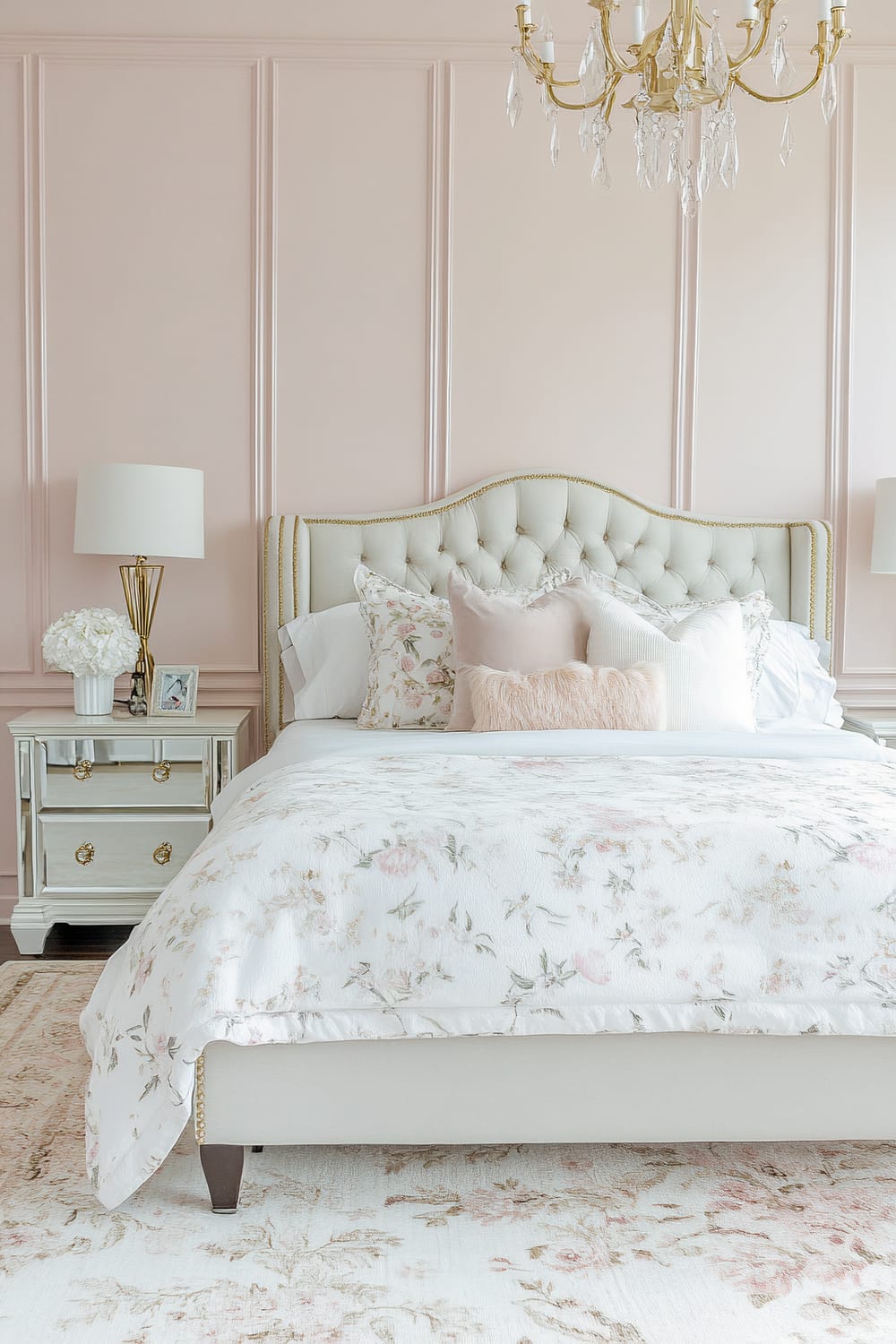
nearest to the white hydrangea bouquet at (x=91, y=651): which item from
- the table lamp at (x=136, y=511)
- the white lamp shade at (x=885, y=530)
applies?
the table lamp at (x=136, y=511)

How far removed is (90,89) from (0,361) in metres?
0.95

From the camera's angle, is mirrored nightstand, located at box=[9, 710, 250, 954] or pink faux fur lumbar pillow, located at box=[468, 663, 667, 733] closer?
pink faux fur lumbar pillow, located at box=[468, 663, 667, 733]

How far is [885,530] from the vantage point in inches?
141

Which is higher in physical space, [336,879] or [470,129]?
[470,129]

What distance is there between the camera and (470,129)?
3754 mm

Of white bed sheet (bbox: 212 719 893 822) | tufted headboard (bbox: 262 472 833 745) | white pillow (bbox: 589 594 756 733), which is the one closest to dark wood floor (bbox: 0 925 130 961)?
white bed sheet (bbox: 212 719 893 822)

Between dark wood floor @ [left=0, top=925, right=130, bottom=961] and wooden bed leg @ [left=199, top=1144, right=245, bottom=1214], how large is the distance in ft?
5.13

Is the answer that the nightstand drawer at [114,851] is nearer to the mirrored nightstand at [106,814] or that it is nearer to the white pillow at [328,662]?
the mirrored nightstand at [106,814]

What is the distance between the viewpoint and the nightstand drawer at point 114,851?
10.9 feet

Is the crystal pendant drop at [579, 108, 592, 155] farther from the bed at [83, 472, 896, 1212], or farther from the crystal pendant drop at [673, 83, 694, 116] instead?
the bed at [83, 472, 896, 1212]

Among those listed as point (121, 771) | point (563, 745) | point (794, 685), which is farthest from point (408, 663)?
point (794, 685)

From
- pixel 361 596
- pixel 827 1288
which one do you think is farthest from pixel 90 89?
pixel 827 1288

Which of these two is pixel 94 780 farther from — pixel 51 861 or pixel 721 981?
pixel 721 981

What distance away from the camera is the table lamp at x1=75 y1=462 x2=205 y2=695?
3404 mm
